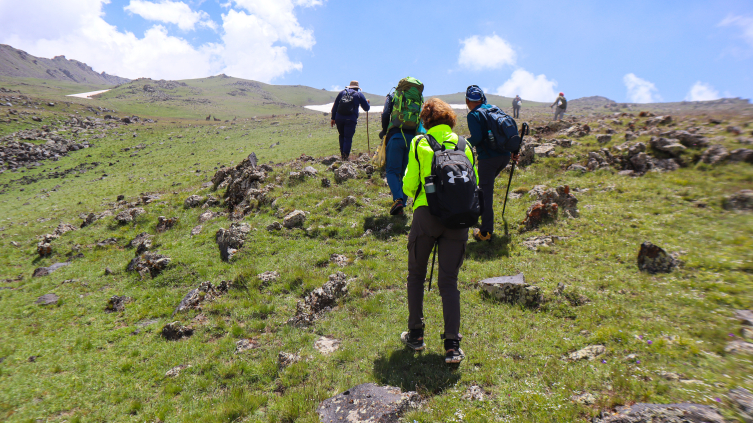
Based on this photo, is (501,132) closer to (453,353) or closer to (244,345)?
(453,353)

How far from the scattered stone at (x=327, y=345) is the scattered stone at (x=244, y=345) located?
4.80 feet

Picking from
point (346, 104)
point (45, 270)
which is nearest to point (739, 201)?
point (346, 104)

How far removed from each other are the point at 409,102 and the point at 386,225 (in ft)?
14.4

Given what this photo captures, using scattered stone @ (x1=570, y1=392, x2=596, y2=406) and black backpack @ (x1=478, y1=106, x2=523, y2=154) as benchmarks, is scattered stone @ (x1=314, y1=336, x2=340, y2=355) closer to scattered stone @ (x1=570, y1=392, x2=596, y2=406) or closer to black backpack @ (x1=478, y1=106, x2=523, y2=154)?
scattered stone @ (x1=570, y1=392, x2=596, y2=406)

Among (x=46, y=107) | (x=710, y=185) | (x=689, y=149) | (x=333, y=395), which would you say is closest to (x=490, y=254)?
(x=333, y=395)

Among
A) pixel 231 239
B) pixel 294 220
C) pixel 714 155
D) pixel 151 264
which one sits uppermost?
pixel 714 155

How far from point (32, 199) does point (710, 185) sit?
40.9 metres

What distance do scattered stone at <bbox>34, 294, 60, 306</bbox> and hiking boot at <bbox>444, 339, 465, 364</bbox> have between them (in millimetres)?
12845

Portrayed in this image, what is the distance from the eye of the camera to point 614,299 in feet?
21.1

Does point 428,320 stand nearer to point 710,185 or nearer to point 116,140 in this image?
point 710,185

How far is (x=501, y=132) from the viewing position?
8297mm

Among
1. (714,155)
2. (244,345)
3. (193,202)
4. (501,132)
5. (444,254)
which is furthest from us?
(193,202)

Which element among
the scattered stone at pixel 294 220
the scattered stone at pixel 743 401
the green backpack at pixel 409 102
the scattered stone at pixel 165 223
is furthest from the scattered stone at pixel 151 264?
the scattered stone at pixel 743 401

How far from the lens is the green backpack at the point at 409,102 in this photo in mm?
10242
